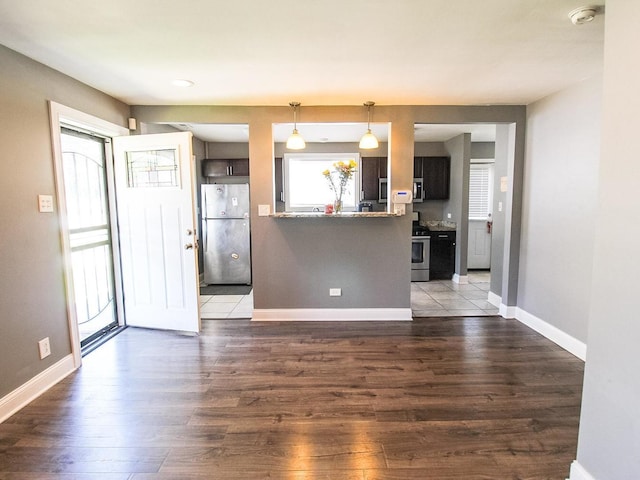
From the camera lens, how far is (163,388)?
7.47 ft

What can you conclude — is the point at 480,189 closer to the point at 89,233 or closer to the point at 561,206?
the point at 561,206

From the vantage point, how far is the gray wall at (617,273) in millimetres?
1183

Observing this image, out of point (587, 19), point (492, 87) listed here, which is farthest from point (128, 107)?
point (587, 19)

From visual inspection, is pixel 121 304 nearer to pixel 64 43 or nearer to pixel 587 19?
pixel 64 43

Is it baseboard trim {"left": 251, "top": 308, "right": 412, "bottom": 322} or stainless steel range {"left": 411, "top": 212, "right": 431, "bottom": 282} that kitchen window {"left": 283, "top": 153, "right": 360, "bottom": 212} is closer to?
stainless steel range {"left": 411, "top": 212, "right": 431, "bottom": 282}

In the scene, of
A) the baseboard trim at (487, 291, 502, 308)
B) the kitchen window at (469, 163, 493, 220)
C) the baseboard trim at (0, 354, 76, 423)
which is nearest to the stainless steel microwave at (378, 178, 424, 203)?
the kitchen window at (469, 163, 493, 220)

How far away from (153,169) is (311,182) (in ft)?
9.68

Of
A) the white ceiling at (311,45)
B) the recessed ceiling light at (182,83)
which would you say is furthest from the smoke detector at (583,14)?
the recessed ceiling light at (182,83)

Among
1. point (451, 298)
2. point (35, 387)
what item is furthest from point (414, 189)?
point (35, 387)

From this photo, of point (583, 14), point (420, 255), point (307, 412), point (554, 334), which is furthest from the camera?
point (420, 255)

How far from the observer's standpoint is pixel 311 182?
5652 millimetres

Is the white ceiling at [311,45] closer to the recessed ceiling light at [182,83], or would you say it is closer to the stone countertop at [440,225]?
the recessed ceiling light at [182,83]

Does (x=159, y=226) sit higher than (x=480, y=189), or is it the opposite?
(x=480, y=189)

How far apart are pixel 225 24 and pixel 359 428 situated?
8.22ft
